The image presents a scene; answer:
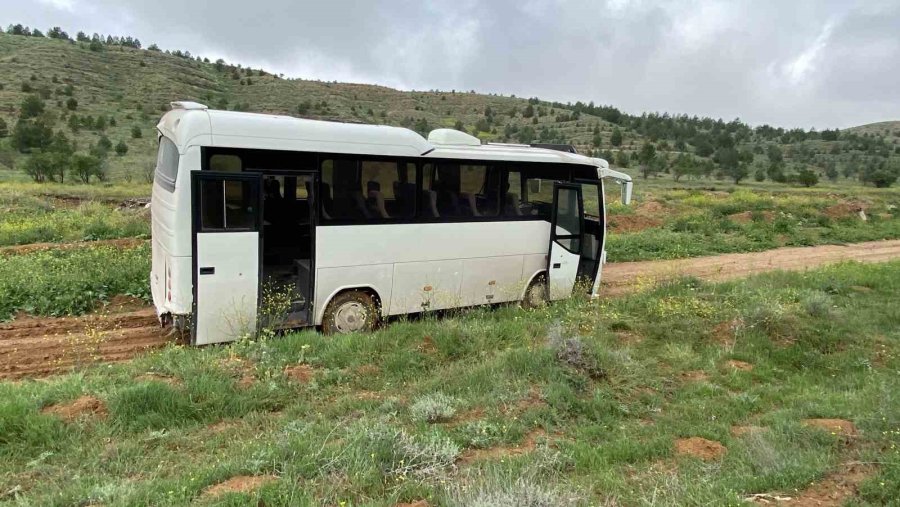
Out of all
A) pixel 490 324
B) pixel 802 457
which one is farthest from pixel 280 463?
pixel 490 324

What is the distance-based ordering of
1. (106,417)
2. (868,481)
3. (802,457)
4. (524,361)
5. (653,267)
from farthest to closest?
(653,267)
(524,361)
(106,417)
(802,457)
(868,481)

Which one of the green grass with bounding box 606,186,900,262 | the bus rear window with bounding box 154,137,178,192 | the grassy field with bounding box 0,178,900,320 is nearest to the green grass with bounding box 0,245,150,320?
the grassy field with bounding box 0,178,900,320

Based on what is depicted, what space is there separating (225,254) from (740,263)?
15.6m

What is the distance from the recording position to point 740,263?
17250 millimetres

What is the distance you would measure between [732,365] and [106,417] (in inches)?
285

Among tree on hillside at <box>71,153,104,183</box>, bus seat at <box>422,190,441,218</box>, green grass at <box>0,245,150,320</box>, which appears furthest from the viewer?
tree on hillside at <box>71,153,104,183</box>

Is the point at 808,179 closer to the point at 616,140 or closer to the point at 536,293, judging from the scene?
the point at 616,140

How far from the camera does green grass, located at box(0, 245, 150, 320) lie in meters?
9.22

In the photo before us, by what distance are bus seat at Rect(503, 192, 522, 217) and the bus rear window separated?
5.26 m

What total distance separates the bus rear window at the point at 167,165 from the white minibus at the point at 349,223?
0.04 metres

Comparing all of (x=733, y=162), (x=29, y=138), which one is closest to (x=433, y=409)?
(x=29, y=138)

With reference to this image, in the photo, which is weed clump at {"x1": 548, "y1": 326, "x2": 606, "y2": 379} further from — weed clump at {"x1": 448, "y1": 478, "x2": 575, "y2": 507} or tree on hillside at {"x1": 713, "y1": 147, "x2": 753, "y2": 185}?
tree on hillside at {"x1": 713, "y1": 147, "x2": 753, "y2": 185}

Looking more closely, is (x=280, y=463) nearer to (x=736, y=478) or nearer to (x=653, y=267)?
(x=736, y=478)

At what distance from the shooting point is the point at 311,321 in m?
8.29
